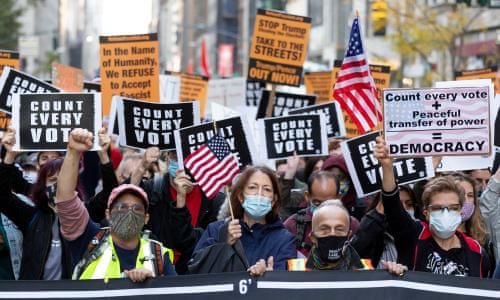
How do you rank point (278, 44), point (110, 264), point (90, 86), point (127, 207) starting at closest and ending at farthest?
point (110, 264) < point (127, 207) < point (90, 86) < point (278, 44)

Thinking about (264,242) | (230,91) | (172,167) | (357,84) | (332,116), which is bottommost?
(264,242)

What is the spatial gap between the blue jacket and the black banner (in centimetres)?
71

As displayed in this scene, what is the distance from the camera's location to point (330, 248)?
6.66 metres

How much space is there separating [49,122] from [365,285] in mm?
2731

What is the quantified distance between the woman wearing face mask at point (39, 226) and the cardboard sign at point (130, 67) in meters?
4.92

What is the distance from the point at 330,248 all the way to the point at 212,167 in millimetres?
1379

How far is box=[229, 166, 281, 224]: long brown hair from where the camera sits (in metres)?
7.50

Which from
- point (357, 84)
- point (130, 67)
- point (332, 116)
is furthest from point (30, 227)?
point (332, 116)

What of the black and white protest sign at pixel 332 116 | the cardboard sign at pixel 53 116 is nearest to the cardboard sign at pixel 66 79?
the black and white protest sign at pixel 332 116

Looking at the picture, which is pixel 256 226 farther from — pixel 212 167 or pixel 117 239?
pixel 117 239

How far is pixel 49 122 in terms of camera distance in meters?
8.34

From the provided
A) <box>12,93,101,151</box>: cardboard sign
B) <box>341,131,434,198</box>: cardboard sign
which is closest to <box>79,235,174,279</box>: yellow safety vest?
<box>12,93,101,151</box>: cardboard sign

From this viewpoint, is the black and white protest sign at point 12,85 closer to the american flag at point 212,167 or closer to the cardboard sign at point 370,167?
the cardboard sign at point 370,167

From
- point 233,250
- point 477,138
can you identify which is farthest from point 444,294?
point 477,138
